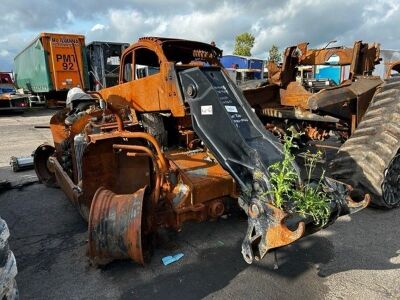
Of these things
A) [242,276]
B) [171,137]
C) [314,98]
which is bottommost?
[242,276]

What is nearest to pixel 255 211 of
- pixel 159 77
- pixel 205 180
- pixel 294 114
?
pixel 205 180

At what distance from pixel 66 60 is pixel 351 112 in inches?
553

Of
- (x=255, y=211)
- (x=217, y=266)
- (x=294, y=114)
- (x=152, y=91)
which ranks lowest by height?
(x=217, y=266)

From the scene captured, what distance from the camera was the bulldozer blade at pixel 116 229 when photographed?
322 centimetres

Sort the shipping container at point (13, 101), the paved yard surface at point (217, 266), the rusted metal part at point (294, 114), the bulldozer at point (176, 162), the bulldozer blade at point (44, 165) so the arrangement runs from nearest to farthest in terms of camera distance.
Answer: the bulldozer at point (176, 162)
the paved yard surface at point (217, 266)
the rusted metal part at point (294, 114)
the bulldozer blade at point (44, 165)
the shipping container at point (13, 101)

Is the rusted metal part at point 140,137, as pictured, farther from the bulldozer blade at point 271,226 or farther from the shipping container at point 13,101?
the shipping container at point 13,101

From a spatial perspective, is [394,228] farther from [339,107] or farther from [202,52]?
[202,52]

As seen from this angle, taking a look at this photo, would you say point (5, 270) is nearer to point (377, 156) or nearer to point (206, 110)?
point (206, 110)

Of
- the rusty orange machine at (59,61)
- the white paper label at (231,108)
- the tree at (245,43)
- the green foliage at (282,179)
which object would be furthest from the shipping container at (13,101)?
the tree at (245,43)

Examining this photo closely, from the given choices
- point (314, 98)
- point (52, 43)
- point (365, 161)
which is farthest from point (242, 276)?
point (52, 43)

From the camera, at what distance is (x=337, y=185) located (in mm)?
3180

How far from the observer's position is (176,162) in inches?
158

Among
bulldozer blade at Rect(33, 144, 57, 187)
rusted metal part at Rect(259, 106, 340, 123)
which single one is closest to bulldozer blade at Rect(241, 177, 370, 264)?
rusted metal part at Rect(259, 106, 340, 123)

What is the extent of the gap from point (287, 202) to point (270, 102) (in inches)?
177
